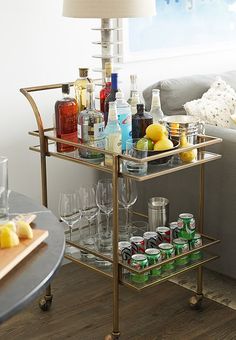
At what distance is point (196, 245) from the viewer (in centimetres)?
256

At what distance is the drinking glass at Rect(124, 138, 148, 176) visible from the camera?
7.23 ft

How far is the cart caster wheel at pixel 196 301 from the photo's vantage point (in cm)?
269

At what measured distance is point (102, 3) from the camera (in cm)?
235

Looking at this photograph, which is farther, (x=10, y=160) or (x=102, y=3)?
(x=10, y=160)

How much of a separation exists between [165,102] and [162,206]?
65cm

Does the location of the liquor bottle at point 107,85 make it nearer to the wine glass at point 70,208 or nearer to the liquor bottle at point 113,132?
the liquor bottle at point 113,132

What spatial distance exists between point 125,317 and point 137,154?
31.3 inches

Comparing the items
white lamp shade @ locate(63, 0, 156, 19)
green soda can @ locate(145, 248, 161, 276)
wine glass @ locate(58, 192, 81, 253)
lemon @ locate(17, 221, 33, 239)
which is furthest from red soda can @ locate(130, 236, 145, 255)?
lemon @ locate(17, 221, 33, 239)

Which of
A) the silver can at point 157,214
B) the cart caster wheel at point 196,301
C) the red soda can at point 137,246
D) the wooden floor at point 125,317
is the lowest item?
the wooden floor at point 125,317

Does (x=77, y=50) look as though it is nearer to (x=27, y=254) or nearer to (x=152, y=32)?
(x=152, y=32)

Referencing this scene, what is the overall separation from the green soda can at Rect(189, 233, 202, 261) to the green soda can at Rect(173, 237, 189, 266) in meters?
0.04

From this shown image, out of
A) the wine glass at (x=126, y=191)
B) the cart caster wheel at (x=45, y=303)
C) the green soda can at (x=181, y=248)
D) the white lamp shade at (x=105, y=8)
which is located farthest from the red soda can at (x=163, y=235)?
the white lamp shade at (x=105, y=8)

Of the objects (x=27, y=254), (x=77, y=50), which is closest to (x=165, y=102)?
(x=77, y=50)

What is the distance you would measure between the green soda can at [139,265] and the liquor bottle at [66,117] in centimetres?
49
